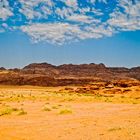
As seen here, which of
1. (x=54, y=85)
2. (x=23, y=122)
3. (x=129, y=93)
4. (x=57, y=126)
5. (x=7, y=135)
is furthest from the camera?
(x=54, y=85)

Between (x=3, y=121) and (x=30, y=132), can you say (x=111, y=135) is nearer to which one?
(x=30, y=132)

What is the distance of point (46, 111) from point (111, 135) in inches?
634

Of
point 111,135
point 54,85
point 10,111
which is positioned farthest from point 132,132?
point 54,85

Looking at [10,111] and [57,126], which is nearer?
[57,126]

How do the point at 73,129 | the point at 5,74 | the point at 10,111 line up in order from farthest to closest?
1. the point at 5,74
2. the point at 10,111
3. the point at 73,129

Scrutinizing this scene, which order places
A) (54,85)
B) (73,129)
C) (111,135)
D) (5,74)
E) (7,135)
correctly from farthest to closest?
(5,74)
(54,85)
(73,129)
(7,135)
(111,135)

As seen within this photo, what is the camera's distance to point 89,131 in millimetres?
19484

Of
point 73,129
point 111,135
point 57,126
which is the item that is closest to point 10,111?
point 57,126

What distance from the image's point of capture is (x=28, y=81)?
157375 mm

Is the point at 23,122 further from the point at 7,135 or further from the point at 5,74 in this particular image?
the point at 5,74

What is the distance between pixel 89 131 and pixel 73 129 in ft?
4.09

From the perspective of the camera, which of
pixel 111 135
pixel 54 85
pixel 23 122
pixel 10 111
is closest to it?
pixel 111 135

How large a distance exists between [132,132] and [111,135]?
1.18m

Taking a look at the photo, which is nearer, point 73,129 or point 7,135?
point 7,135
